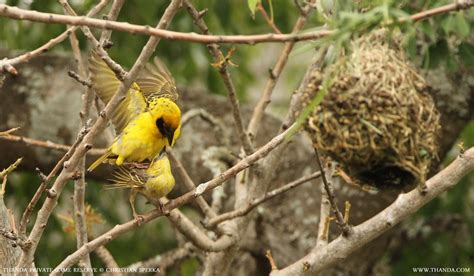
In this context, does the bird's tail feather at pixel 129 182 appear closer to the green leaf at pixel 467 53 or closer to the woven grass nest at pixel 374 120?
the woven grass nest at pixel 374 120

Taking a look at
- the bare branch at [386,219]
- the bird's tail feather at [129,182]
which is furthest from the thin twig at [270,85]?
the bare branch at [386,219]

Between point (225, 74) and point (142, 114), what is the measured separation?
65cm

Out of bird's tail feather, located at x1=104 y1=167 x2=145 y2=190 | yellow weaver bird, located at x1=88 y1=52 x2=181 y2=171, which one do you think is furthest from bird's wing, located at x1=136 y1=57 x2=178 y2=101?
bird's tail feather, located at x1=104 y1=167 x2=145 y2=190

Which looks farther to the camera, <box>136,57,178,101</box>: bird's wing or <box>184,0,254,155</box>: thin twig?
<box>136,57,178,101</box>: bird's wing

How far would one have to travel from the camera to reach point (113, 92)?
4254mm

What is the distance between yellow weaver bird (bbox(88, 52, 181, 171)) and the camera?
4.23 meters

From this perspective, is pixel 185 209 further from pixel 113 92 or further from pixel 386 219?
pixel 386 219

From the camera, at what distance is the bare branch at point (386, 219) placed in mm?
3541

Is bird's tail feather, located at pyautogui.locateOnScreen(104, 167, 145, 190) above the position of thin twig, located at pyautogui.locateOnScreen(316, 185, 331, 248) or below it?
above

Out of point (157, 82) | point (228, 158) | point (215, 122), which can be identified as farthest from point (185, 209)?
point (157, 82)

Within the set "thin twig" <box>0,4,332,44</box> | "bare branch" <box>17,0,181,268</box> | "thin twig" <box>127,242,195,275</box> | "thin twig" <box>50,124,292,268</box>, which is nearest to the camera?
"thin twig" <box>0,4,332,44</box>

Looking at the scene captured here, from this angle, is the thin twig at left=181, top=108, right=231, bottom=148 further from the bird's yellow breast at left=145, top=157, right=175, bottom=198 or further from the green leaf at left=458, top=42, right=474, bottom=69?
the green leaf at left=458, top=42, right=474, bottom=69

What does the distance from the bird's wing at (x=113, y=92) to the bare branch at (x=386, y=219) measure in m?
1.17

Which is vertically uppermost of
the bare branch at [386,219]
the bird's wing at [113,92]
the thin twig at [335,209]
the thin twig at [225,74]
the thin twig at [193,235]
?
the bird's wing at [113,92]
